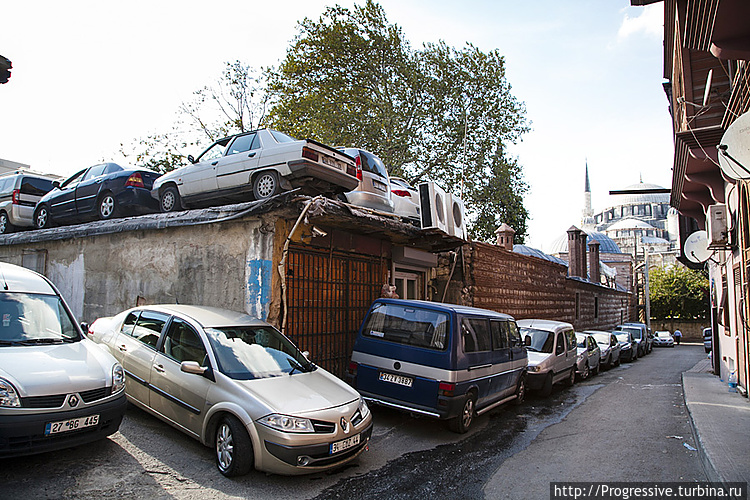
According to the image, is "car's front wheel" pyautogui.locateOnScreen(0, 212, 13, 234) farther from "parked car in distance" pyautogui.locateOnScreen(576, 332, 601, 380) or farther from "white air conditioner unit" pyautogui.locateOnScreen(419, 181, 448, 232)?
"parked car in distance" pyautogui.locateOnScreen(576, 332, 601, 380)

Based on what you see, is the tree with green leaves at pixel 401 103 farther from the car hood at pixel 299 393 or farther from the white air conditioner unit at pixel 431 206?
the car hood at pixel 299 393

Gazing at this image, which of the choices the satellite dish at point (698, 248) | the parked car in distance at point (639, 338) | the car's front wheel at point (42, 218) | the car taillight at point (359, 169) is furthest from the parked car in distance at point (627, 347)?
the car's front wheel at point (42, 218)

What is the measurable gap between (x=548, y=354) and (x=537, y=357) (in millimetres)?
389

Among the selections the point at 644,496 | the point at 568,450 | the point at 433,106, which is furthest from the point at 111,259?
the point at 433,106

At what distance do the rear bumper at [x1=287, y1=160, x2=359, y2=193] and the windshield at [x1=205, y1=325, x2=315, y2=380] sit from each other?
11.2 feet

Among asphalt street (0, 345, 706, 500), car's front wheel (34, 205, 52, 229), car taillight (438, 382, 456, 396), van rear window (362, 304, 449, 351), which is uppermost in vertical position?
car's front wheel (34, 205, 52, 229)

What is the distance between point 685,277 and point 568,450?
57.6 metres

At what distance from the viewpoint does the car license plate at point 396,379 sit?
7066 mm

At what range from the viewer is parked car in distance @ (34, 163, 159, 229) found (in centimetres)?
1136

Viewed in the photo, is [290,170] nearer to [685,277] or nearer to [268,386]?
[268,386]

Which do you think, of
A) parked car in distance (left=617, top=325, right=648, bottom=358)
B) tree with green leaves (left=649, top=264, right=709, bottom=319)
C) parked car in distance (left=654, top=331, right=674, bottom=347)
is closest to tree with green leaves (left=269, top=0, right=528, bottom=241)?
parked car in distance (left=617, top=325, right=648, bottom=358)

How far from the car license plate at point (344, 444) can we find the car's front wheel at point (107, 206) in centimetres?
870

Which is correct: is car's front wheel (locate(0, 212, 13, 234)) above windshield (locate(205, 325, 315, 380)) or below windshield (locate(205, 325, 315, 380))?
above

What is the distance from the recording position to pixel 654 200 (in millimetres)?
120750
